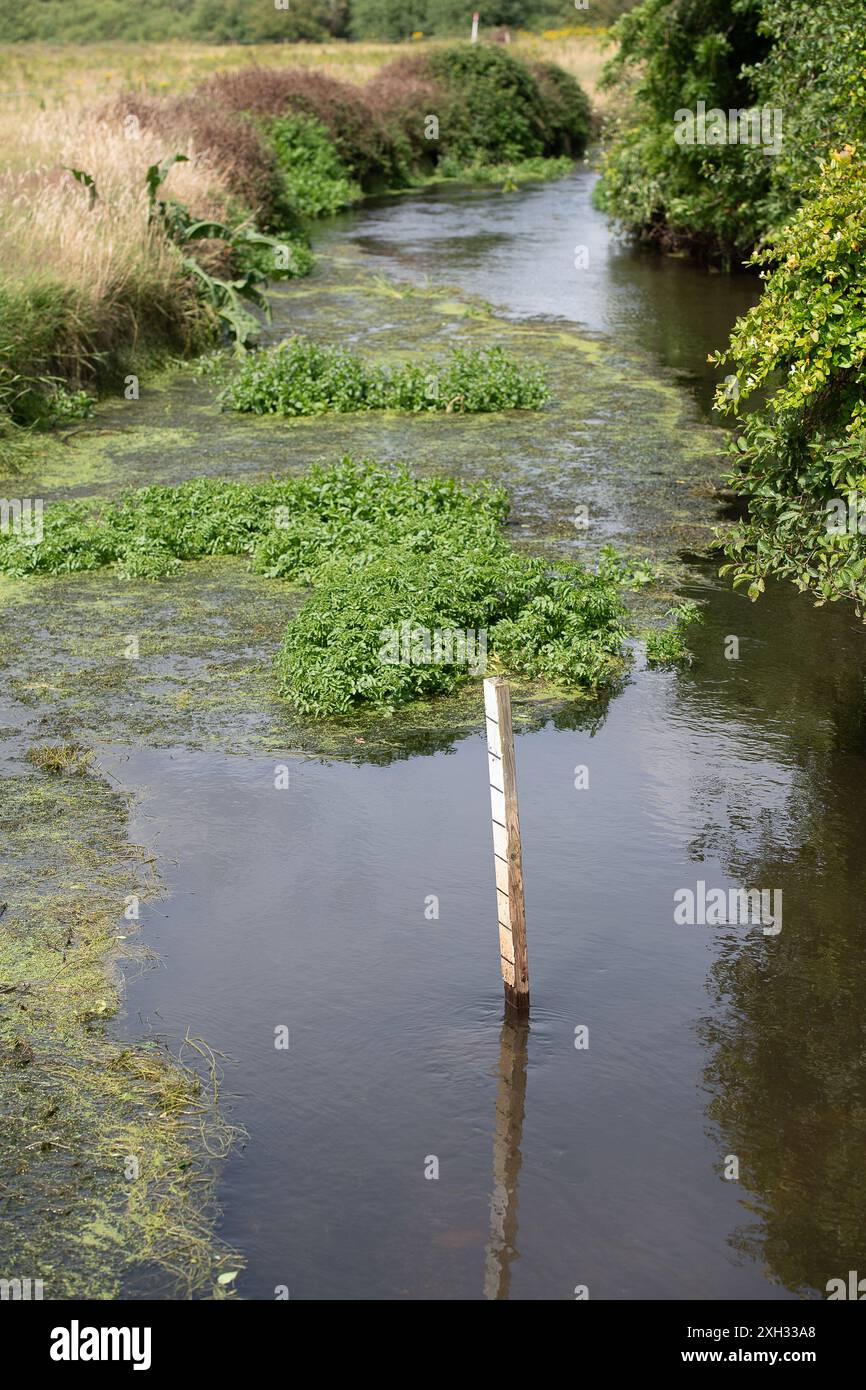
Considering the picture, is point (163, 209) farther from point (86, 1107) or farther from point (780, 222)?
point (86, 1107)

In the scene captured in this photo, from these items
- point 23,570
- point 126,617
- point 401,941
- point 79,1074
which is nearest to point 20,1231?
point 79,1074

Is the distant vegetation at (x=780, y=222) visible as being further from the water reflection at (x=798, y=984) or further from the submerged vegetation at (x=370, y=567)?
the submerged vegetation at (x=370, y=567)

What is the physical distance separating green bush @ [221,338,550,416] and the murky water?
3681mm

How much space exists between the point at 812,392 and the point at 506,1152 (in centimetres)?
426

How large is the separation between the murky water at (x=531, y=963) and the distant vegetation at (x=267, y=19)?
6481 cm

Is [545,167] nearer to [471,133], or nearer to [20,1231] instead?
[471,133]

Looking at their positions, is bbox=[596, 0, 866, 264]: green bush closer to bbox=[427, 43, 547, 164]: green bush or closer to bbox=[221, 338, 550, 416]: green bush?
bbox=[221, 338, 550, 416]: green bush

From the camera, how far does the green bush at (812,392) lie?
23.5 feet

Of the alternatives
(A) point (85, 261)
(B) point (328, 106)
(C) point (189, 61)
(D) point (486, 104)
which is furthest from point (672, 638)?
(C) point (189, 61)

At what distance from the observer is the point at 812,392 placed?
294 inches

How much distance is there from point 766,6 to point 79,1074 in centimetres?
1666

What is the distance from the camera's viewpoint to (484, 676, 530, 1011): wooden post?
5410 mm

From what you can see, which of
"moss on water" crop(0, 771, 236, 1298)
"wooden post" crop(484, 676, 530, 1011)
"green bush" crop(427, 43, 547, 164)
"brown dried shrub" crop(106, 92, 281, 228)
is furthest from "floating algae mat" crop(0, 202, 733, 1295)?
"green bush" crop(427, 43, 547, 164)
